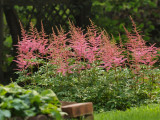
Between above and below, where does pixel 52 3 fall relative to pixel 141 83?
above

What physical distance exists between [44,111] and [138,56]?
11.1 ft

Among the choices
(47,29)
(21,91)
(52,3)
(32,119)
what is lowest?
(32,119)

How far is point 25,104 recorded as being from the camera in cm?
414

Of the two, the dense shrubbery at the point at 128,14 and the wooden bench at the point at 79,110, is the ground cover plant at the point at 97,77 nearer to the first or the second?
the wooden bench at the point at 79,110

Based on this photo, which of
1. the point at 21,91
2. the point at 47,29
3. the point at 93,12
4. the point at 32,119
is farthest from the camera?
the point at 93,12

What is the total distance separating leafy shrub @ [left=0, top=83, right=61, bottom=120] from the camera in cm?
411

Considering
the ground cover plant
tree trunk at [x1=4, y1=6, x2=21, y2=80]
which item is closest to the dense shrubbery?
tree trunk at [x1=4, y1=6, x2=21, y2=80]

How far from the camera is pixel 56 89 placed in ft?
24.1

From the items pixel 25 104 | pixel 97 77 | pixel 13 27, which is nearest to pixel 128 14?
pixel 13 27

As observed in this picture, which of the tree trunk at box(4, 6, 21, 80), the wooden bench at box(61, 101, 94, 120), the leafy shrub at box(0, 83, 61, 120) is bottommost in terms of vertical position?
the wooden bench at box(61, 101, 94, 120)

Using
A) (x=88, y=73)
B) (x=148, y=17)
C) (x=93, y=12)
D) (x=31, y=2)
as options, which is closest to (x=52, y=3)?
(x=31, y=2)

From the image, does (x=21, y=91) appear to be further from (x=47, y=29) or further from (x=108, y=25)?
(x=108, y=25)

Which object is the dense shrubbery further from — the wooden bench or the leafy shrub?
the leafy shrub

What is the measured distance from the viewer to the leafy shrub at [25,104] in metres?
4.11
